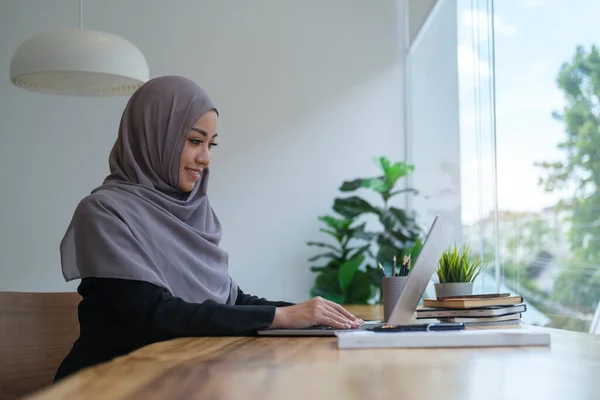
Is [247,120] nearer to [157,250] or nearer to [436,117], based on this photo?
[436,117]

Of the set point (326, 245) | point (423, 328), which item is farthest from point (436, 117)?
point (423, 328)

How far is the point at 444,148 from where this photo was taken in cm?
441

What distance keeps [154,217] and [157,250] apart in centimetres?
10

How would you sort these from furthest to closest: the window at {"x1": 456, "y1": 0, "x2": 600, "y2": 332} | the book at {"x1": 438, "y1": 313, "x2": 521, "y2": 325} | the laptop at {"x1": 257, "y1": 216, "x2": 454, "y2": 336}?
1. the window at {"x1": 456, "y1": 0, "x2": 600, "y2": 332}
2. the book at {"x1": 438, "y1": 313, "x2": 521, "y2": 325}
3. the laptop at {"x1": 257, "y1": 216, "x2": 454, "y2": 336}

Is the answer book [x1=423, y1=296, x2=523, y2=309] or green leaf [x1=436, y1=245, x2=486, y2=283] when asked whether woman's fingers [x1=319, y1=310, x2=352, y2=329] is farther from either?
green leaf [x1=436, y1=245, x2=486, y2=283]

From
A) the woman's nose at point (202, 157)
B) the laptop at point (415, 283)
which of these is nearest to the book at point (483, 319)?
the laptop at point (415, 283)

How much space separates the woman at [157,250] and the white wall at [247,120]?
107 inches

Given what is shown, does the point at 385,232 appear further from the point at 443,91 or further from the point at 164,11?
the point at 164,11

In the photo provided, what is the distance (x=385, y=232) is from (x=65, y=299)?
2.91 m

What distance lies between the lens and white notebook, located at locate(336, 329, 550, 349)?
1.26 metres

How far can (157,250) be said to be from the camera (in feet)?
6.32

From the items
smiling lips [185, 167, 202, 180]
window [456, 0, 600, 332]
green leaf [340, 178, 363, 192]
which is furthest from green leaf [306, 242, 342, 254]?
smiling lips [185, 167, 202, 180]

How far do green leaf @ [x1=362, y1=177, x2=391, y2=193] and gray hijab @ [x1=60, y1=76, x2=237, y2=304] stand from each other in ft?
8.05

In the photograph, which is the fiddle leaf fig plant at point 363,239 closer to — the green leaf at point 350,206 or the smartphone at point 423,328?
the green leaf at point 350,206
